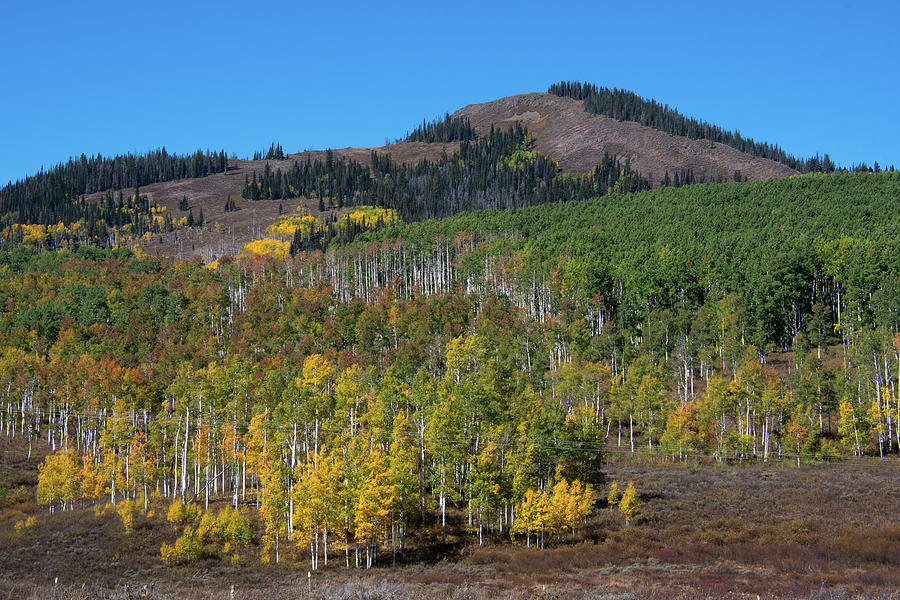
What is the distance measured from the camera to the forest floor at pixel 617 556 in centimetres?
4153

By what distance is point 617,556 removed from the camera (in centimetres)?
5244

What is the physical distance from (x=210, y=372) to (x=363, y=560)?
42.8 meters

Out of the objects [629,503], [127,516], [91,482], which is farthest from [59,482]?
[629,503]

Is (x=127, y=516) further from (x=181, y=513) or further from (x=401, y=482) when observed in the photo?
(x=401, y=482)

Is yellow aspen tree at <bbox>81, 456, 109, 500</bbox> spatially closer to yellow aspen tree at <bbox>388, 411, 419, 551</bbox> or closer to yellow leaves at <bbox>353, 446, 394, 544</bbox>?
yellow aspen tree at <bbox>388, 411, 419, 551</bbox>

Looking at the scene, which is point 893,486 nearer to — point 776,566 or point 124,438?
point 776,566

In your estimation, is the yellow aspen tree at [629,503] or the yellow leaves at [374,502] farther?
the yellow aspen tree at [629,503]

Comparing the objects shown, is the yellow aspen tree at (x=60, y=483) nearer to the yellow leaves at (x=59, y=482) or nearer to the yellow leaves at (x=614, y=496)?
the yellow leaves at (x=59, y=482)

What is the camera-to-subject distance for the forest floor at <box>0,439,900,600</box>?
4153cm

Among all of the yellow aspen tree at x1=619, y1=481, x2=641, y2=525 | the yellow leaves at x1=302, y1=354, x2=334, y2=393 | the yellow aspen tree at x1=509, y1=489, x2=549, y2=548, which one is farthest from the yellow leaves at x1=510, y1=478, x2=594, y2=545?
the yellow leaves at x1=302, y1=354, x2=334, y2=393

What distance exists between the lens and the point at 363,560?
58.8m

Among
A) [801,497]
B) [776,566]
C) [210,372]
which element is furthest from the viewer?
[210,372]

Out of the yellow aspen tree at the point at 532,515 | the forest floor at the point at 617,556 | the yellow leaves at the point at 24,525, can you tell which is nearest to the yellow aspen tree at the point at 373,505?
the forest floor at the point at 617,556

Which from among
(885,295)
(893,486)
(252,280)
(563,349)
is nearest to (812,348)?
(885,295)
